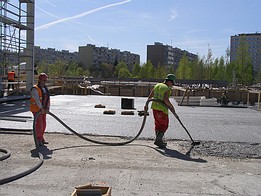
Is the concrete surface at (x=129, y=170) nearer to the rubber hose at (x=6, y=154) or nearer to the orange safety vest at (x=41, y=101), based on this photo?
the rubber hose at (x=6, y=154)

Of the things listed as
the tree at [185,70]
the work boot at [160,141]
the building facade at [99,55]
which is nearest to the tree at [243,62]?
the tree at [185,70]

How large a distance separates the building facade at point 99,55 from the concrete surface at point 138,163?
115m

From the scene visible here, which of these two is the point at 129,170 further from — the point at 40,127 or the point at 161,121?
the point at 40,127

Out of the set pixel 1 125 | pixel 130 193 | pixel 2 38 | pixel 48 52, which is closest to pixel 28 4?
pixel 2 38

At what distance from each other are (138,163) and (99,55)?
141744mm

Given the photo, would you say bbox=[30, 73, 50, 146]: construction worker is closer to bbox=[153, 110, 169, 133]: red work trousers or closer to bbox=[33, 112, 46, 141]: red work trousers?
bbox=[33, 112, 46, 141]: red work trousers

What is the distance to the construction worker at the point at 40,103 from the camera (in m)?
7.38

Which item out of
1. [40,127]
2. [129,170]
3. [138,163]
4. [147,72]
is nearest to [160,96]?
[138,163]

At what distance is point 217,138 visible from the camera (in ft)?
30.5

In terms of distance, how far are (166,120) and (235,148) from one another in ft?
5.88

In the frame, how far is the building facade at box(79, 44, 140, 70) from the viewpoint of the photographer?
134m

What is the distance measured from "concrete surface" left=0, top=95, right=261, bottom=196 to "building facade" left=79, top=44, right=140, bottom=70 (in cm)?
11528

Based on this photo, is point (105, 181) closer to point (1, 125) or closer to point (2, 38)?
point (1, 125)

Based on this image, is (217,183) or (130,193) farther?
(217,183)
